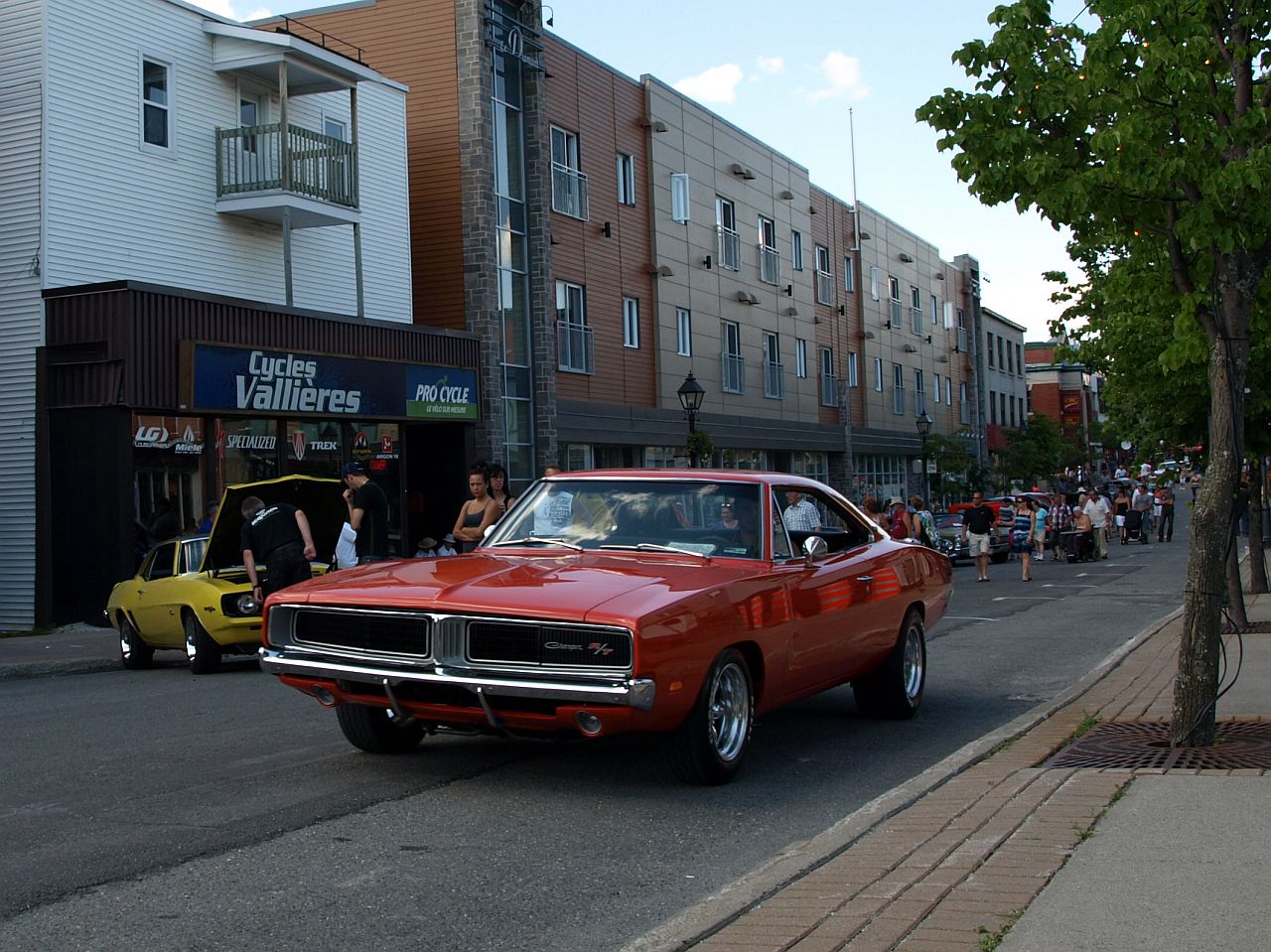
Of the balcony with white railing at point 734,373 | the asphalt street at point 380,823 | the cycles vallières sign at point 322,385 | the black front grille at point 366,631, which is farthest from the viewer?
the balcony with white railing at point 734,373

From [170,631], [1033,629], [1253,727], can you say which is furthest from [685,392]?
[1253,727]

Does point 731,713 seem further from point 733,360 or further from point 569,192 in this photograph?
point 733,360

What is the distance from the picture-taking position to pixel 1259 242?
27.2 ft

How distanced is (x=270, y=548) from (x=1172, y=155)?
328 inches

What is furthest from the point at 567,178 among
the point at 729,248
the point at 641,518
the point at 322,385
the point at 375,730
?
the point at 375,730

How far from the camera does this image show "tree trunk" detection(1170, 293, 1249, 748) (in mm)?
7523

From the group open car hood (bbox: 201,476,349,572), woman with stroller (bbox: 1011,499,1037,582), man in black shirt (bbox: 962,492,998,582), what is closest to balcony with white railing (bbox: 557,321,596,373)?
man in black shirt (bbox: 962,492,998,582)

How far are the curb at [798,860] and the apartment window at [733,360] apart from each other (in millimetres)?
29978

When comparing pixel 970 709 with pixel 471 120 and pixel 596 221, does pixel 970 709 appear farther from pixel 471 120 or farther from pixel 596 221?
pixel 596 221

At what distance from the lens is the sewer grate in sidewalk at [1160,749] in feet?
23.2

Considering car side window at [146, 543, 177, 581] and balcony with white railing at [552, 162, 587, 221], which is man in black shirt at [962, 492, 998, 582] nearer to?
balcony with white railing at [552, 162, 587, 221]

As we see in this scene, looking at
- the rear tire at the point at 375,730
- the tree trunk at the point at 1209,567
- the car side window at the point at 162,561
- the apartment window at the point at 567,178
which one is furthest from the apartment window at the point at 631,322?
the rear tire at the point at 375,730

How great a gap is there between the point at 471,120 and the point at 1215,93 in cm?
2003

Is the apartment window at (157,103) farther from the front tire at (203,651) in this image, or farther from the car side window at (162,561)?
the front tire at (203,651)
